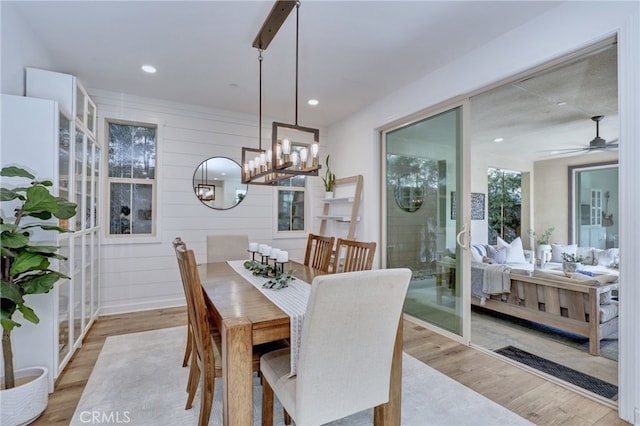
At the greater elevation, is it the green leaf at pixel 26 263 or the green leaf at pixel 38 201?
the green leaf at pixel 38 201

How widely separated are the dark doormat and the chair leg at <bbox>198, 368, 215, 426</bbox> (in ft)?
8.35

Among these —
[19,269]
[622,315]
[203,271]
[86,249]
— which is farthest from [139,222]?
[622,315]

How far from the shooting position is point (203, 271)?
2619 mm

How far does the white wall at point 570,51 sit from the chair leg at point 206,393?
8.04 feet

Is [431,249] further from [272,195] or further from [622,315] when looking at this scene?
[272,195]

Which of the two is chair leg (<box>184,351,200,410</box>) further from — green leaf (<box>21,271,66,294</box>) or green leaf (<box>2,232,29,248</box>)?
green leaf (<box>2,232,29,248</box>)

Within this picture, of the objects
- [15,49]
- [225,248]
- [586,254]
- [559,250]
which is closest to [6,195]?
[15,49]

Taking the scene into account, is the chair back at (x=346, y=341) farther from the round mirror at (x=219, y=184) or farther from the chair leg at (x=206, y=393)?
the round mirror at (x=219, y=184)

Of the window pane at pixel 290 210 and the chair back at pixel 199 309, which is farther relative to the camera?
the window pane at pixel 290 210

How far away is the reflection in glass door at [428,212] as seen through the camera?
318 cm

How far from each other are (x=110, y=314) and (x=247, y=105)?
3.22m

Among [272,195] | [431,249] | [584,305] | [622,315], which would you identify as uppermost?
[272,195]

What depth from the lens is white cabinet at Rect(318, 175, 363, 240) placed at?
4332 mm

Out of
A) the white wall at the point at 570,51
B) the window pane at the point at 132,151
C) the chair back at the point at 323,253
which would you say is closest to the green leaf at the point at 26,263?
the chair back at the point at 323,253
